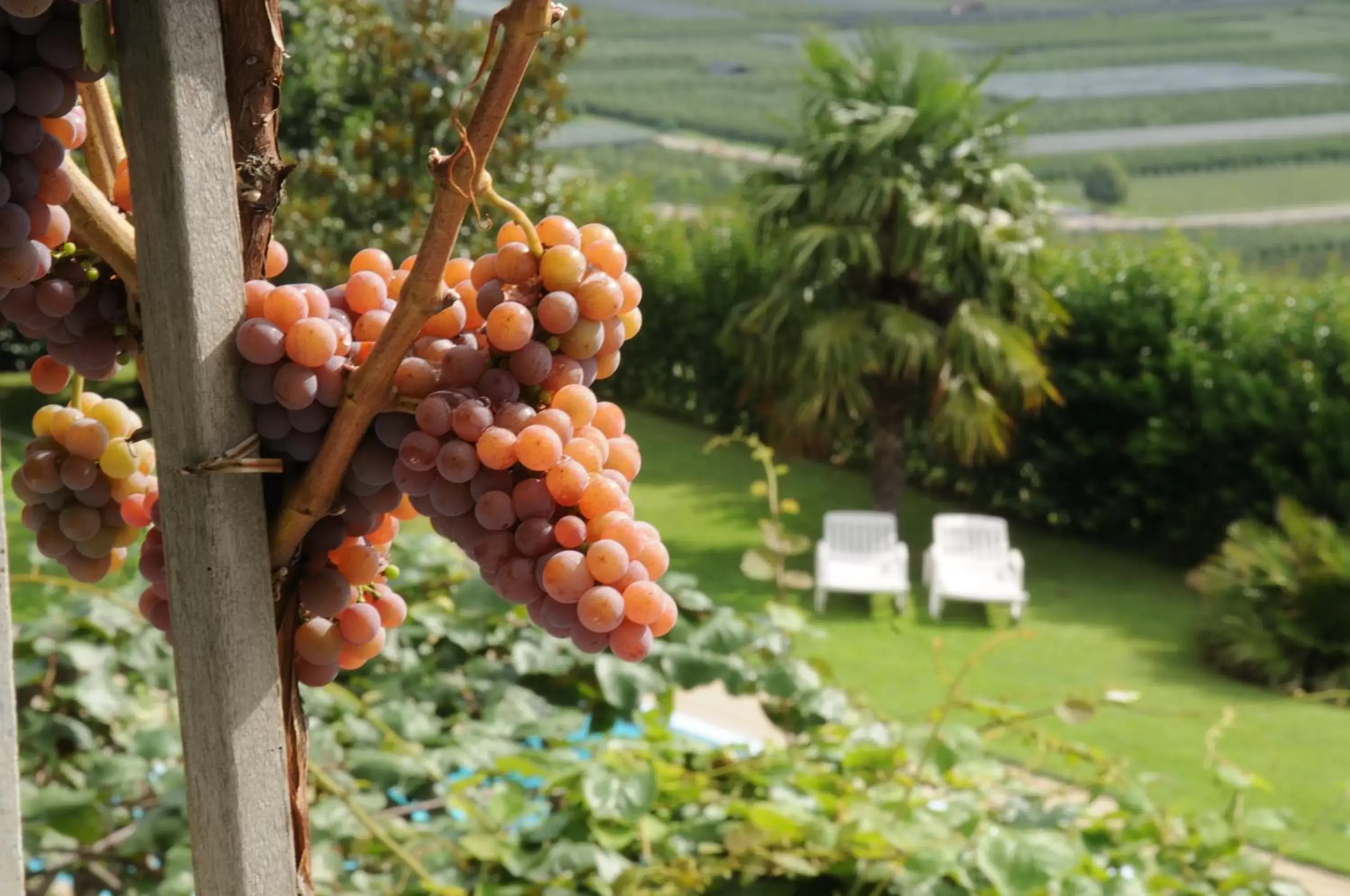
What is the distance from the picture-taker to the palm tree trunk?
7551 millimetres

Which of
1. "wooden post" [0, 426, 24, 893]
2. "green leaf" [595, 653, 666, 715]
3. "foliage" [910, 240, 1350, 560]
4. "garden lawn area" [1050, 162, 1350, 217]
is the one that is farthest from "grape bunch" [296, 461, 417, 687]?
"garden lawn area" [1050, 162, 1350, 217]

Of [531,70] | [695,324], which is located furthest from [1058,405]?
[531,70]

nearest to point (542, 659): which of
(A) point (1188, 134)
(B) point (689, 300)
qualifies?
(B) point (689, 300)

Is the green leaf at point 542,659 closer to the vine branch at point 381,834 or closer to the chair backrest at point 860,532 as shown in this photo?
the vine branch at point 381,834

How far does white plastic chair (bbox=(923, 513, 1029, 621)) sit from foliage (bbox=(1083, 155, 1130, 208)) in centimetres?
1111

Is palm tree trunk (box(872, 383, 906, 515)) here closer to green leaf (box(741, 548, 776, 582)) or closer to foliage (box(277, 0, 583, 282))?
foliage (box(277, 0, 583, 282))

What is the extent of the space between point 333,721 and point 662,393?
8071 millimetres

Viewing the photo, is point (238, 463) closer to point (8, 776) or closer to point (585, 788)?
point (8, 776)

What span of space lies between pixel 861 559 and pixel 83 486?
6.44m

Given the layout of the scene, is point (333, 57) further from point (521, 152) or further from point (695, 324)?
point (695, 324)

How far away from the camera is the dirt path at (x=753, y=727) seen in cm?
439

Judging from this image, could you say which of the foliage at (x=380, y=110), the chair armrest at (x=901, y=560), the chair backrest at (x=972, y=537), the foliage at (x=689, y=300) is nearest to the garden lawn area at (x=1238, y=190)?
the foliage at (x=689, y=300)

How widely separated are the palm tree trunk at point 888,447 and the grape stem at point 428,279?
709 centimetres

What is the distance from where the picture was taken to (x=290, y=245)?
6363 mm
